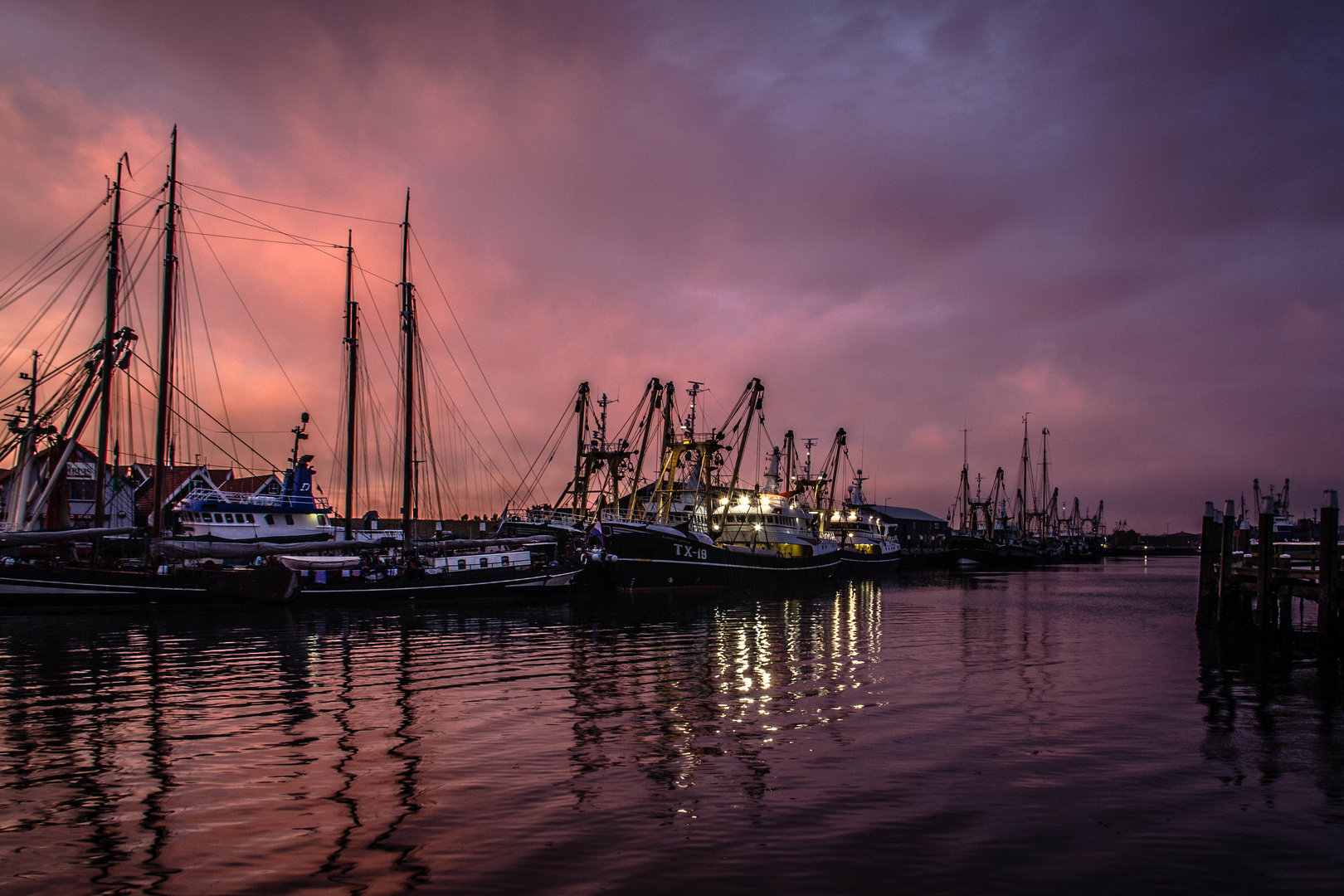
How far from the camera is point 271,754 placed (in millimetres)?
15047

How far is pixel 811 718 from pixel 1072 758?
215 inches

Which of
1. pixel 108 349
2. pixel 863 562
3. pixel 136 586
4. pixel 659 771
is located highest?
pixel 108 349

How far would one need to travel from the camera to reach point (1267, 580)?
1217 inches

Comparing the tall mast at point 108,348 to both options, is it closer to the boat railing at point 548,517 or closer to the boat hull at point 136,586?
the boat hull at point 136,586

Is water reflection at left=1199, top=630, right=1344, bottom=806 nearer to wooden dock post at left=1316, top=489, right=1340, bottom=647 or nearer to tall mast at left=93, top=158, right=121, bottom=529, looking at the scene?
wooden dock post at left=1316, top=489, right=1340, bottom=647

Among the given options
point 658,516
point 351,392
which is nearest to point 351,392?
point 351,392

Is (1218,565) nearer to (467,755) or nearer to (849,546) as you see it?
(467,755)

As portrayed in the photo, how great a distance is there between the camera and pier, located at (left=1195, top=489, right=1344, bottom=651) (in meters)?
27.7

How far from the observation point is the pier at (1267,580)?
27.7 m

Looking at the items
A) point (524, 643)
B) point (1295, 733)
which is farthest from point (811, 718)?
point (524, 643)

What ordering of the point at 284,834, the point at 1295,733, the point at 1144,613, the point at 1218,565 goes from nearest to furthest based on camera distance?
the point at 284,834 < the point at 1295,733 < the point at 1218,565 < the point at 1144,613

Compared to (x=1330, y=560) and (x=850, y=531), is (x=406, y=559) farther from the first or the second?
(x=850, y=531)

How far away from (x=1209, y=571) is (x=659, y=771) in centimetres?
3682

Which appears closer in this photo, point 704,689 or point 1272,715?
point 1272,715
